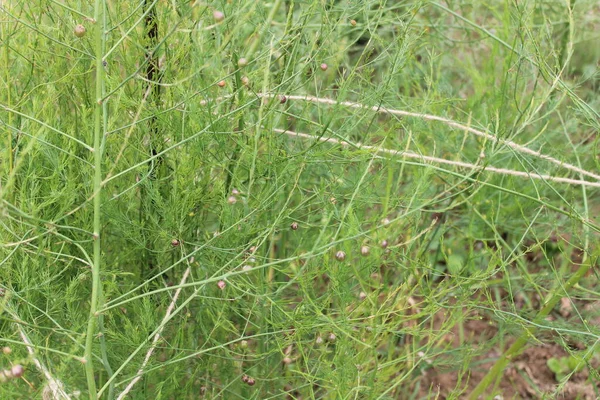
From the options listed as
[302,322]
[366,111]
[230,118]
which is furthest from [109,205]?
[366,111]

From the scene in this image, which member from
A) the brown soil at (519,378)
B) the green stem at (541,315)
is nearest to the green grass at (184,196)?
the green stem at (541,315)

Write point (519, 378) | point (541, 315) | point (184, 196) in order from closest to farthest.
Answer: point (184, 196)
point (541, 315)
point (519, 378)

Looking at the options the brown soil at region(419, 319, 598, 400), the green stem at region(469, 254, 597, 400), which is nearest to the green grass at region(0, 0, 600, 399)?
the green stem at region(469, 254, 597, 400)

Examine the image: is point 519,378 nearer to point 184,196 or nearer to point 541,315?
point 541,315

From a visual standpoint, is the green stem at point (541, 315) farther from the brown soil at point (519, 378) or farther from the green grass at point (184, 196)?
the brown soil at point (519, 378)

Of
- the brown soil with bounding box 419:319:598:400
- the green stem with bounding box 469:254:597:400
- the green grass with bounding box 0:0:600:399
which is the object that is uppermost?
the green grass with bounding box 0:0:600:399

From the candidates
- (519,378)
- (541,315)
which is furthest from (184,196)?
(519,378)

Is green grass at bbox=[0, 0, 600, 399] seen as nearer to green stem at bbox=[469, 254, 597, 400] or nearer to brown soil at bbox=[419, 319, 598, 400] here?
green stem at bbox=[469, 254, 597, 400]

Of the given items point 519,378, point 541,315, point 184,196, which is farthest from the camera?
point 519,378

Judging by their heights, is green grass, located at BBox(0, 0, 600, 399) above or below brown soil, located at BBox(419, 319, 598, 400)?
above

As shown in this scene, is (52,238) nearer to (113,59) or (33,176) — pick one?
(33,176)

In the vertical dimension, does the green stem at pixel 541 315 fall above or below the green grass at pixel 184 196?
below

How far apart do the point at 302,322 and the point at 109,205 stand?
54cm

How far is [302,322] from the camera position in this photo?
1771 mm
